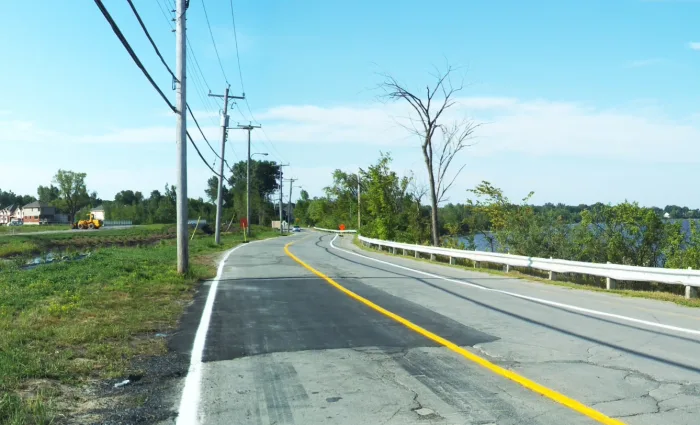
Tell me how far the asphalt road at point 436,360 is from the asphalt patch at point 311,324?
26 mm

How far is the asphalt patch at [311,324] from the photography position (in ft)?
26.5

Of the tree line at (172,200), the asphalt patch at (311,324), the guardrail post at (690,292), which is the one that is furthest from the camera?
the tree line at (172,200)

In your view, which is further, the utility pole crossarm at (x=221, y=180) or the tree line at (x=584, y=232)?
the utility pole crossarm at (x=221, y=180)

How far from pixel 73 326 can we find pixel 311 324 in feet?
11.9

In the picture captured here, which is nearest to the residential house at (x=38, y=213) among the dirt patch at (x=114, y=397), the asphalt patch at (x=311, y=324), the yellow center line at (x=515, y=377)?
the asphalt patch at (x=311, y=324)

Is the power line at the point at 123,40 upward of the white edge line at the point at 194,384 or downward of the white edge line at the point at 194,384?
upward

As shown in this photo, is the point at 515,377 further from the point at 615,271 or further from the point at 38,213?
the point at 38,213

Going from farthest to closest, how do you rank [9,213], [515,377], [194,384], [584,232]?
[9,213], [584,232], [515,377], [194,384]

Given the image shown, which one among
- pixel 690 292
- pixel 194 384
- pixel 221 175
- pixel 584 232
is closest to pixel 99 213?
pixel 221 175

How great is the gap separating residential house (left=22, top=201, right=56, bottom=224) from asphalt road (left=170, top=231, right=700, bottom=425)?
153 meters

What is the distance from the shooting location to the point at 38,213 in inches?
5792

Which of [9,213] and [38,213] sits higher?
[9,213]

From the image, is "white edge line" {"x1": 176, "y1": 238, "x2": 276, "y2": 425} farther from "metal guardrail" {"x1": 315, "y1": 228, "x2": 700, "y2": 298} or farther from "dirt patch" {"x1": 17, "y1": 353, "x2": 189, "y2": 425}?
"metal guardrail" {"x1": 315, "y1": 228, "x2": 700, "y2": 298}

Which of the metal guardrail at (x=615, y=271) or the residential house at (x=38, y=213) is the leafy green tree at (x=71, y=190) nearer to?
the residential house at (x=38, y=213)
